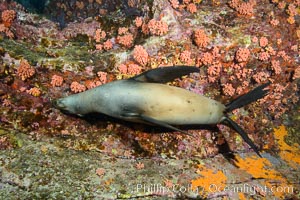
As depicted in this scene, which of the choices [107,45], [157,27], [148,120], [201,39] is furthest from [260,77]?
[107,45]

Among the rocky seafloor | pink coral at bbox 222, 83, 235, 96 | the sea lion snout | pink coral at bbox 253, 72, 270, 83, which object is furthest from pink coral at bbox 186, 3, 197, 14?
the sea lion snout

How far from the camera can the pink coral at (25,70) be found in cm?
500

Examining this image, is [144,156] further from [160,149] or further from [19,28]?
[19,28]

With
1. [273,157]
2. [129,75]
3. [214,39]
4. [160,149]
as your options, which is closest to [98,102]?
[129,75]

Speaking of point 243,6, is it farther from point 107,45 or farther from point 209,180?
point 209,180

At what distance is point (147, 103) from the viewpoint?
4309 millimetres

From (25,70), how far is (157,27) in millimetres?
2636

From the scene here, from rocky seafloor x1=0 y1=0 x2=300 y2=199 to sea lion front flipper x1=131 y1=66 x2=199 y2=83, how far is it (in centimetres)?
87

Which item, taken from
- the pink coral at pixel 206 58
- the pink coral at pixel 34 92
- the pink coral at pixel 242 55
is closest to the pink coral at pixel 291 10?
the pink coral at pixel 242 55

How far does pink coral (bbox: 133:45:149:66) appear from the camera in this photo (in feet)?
17.4

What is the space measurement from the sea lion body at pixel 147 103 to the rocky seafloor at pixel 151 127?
1.83 feet

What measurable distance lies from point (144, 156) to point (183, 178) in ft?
2.53

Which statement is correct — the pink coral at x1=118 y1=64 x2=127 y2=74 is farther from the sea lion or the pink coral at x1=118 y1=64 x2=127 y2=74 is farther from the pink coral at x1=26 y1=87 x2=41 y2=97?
the pink coral at x1=26 y1=87 x2=41 y2=97

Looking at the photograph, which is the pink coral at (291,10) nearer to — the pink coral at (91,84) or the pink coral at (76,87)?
the pink coral at (91,84)
